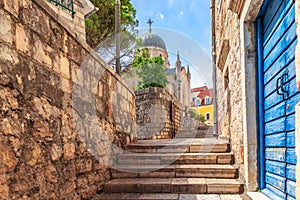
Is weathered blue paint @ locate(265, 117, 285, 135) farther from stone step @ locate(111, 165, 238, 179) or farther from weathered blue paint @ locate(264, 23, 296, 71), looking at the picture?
stone step @ locate(111, 165, 238, 179)

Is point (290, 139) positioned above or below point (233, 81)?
below

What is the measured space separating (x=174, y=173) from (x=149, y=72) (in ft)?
19.5

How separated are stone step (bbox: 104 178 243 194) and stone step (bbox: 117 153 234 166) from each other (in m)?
0.48

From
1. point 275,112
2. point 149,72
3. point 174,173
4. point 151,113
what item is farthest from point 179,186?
point 149,72

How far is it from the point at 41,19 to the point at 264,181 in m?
2.43

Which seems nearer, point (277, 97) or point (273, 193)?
point (277, 97)

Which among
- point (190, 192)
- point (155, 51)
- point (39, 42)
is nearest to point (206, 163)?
point (190, 192)

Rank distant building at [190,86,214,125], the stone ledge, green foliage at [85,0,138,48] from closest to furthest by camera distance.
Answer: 1. the stone ledge
2. green foliage at [85,0,138,48]
3. distant building at [190,86,214,125]

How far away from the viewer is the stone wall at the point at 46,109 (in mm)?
1521

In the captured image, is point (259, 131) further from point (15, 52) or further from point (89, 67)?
point (15, 52)

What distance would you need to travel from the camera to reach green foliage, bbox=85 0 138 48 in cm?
846

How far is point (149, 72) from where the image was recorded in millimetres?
8898

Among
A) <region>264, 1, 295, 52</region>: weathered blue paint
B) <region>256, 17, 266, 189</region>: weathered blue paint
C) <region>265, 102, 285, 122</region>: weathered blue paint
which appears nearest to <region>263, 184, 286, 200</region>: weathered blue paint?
<region>256, 17, 266, 189</region>: weathered blue paint

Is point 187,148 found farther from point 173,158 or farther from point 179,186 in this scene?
point 179,186
